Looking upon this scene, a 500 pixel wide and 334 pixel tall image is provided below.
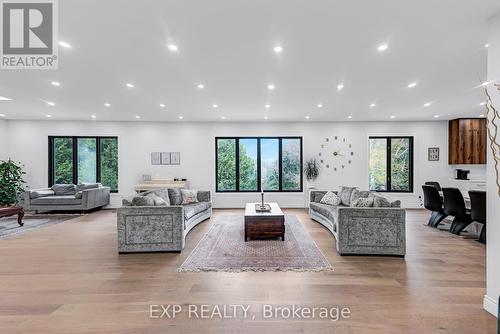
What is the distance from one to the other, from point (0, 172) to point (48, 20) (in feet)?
22.4

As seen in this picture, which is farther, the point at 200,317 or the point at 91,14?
the point at 91,14

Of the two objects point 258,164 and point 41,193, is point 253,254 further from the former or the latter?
point 41,193

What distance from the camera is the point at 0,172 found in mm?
7133

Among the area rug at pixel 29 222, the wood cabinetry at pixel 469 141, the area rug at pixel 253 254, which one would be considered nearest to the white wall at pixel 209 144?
the wood cabinetry at pixel 469 141

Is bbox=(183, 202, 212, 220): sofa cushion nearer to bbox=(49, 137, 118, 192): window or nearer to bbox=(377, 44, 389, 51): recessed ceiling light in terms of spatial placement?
bbox=(49, 137, 118, 192): window

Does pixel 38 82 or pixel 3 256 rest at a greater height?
pixel 38 82

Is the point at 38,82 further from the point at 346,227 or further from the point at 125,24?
the point at 346,227

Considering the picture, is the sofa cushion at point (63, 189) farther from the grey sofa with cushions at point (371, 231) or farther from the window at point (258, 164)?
the grey sofa with cushions at point (371, 231)

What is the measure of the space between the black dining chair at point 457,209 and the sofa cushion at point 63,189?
1003 cm

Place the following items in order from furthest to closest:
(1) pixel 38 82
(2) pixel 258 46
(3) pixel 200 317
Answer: (1) pixel 38 82 → (2) pixel 258 46 → (3) pixel 200 317

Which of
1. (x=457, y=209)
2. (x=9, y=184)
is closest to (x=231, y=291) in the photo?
(x=457, y=209)

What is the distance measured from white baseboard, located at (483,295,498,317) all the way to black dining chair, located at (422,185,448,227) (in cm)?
373

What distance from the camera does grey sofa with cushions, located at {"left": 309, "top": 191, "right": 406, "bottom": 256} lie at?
392 cm

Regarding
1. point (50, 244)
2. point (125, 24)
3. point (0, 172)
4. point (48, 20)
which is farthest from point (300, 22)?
point (0, 172)
